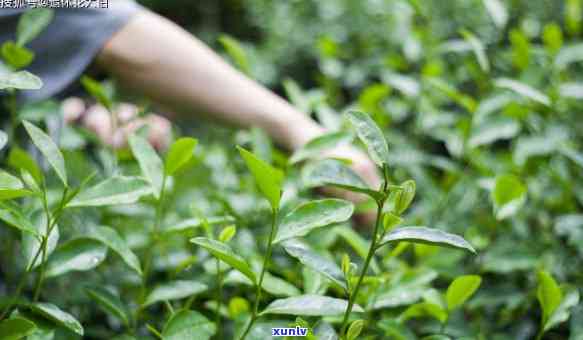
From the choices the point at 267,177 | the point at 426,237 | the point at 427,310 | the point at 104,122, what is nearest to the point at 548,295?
the point at 427,310

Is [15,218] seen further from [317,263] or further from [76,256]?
[317,263]

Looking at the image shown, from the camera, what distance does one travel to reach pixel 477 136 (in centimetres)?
116

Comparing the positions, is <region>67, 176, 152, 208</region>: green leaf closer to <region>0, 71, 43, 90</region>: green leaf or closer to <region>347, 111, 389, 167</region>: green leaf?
<region>0, 71, 43, 90</region>: green leaf

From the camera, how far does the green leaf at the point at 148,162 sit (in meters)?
0.82

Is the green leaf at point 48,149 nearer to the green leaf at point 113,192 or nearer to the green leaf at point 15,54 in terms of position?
the green leaf at point 113,192

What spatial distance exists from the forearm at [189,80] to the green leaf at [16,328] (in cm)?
62

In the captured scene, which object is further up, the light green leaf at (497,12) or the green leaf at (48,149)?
the light green leaf at (497,12)

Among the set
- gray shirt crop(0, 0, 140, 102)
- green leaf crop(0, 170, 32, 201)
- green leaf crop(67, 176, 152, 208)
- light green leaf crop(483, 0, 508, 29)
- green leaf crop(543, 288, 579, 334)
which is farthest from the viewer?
light green leaf crop(483, 0, 508, 29)

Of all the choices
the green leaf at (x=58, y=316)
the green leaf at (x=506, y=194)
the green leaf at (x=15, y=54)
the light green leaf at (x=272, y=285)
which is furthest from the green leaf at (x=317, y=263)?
the green leaf at (x=15, y=54)

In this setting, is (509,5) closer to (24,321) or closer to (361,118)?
(361,118)

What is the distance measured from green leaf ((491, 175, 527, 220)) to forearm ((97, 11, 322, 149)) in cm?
38

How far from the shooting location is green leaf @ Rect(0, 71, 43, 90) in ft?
2.19

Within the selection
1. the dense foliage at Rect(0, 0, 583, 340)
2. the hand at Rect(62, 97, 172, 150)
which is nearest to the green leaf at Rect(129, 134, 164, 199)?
the dense foliage at Rect(0, 0, 583, 340)

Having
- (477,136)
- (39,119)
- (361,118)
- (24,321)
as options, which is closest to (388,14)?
(477,136)
